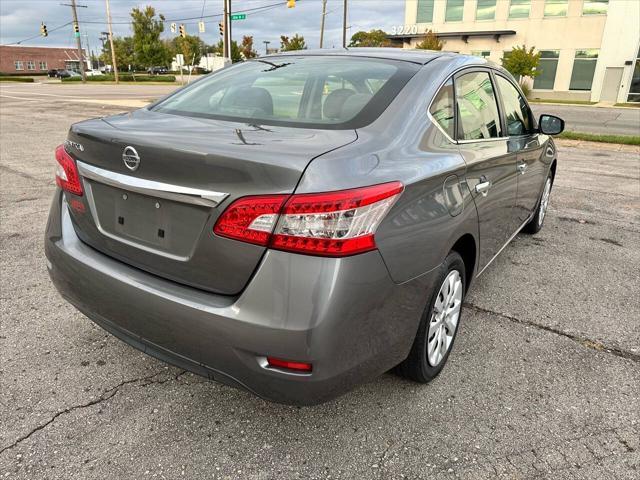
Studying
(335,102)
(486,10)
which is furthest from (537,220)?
(486,10)

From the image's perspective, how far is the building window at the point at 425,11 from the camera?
4508 centimetres

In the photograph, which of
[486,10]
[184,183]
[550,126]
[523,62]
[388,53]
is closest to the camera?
[184,183]

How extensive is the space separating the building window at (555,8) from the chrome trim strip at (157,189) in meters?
44.8

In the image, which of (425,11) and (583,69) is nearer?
(583,69)

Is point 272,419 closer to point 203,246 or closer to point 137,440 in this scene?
point 137,440

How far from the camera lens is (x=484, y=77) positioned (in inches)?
129

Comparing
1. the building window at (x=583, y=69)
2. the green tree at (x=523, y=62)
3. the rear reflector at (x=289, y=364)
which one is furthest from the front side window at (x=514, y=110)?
the building window at (x=583, y=69)

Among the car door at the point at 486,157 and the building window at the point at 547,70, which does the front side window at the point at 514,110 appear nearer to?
the car door at the point at 486,157

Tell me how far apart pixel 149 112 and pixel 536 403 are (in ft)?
8.08

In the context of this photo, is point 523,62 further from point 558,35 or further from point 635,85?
point 635,85

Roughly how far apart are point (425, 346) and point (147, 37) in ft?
216

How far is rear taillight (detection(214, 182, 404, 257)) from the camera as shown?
1.74 m

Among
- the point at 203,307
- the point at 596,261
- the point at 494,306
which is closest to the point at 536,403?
the point at 494,306

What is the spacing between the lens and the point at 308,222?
5.71 feet
